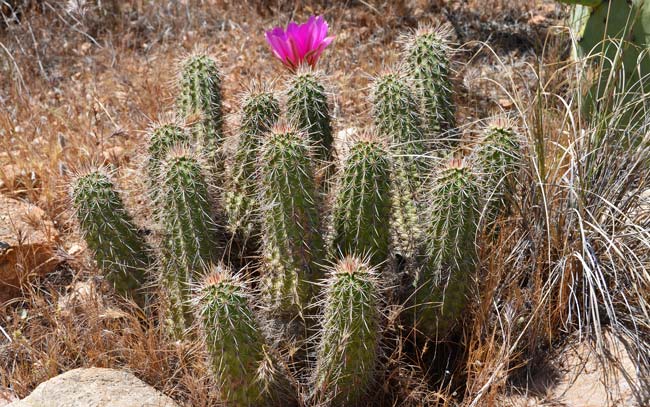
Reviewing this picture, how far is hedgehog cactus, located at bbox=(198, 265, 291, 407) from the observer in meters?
2.37

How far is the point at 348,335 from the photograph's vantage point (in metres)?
2.42

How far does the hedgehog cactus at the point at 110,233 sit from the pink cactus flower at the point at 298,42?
2.93 ft

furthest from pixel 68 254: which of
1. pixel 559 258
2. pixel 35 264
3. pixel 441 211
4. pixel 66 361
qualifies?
pixel 559 258

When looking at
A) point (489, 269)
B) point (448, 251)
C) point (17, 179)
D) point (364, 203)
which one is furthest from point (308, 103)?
point (17, 179)

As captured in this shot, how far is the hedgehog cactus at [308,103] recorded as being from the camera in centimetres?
295

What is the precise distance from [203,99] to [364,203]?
0.94m

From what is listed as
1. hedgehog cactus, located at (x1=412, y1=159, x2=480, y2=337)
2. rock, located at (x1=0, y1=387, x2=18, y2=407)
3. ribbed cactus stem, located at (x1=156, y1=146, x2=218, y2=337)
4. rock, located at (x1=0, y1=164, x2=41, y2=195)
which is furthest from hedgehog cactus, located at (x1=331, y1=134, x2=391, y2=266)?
rock, located at (x1=0, y1=164, x2=41, y2=195)

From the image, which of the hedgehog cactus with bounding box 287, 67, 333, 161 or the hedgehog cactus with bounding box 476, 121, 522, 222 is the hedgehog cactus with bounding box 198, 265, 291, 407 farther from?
the hedgehog cactus with bounding box 476, 121, 522, 222

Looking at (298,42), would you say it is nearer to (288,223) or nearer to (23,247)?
(288,223)

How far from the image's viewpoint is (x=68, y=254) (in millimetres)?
3531

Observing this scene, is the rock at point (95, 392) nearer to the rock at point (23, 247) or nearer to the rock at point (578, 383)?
the rock at point (23, 247)

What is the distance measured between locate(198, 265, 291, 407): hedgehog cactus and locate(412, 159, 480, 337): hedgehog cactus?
56 centimetres

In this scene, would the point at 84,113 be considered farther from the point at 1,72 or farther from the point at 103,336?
the point at 103,336

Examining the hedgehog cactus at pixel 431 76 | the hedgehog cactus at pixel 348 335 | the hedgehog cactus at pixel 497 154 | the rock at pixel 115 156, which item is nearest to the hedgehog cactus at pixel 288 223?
the hedgehog cactus at pixel 348 335
